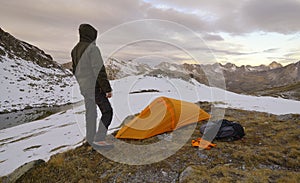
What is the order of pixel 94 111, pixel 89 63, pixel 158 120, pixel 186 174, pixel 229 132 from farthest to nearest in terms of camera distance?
1. pixel 158 120
2. pixel 229 132
3. pixel 94 111
4. pixel 89 63
5. pixel 186 174

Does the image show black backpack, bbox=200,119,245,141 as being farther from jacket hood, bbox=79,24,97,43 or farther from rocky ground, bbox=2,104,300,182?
jacket hood, bbox=79,24,97,43

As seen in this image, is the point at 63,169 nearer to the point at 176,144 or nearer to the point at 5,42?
the point at 176,144

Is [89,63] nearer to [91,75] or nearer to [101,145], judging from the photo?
[91,75]

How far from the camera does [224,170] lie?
4.36 m

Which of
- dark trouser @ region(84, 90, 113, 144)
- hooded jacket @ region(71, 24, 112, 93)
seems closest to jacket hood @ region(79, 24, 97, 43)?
hooded jacket @ region(71, 24, 112, 93)

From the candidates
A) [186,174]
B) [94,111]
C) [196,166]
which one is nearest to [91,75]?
[94,111]

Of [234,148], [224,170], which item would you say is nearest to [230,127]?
[234,148]

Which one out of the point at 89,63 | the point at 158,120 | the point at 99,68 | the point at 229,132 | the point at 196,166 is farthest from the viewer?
the point at 158,120

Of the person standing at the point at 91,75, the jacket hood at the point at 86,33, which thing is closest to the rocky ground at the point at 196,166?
the person standing at the point at 91,75

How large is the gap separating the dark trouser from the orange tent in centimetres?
116

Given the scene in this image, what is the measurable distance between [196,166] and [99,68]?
316 centimetres

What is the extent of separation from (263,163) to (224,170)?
1140 mm

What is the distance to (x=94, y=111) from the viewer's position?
5.49 m

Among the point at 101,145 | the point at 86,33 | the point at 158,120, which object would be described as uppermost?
the point at 86,33
